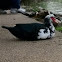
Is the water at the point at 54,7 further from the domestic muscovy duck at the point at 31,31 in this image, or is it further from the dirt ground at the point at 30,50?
the dirt ground at the point at 30,50

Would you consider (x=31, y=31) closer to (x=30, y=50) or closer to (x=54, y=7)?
(x=30, y=50)

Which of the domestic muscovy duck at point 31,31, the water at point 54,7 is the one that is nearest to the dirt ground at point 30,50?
the domestic muscovy duck at point 31,31

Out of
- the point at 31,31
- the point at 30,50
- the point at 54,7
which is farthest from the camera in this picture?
the point at 54,7

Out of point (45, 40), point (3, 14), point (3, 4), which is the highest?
point (3, 4)

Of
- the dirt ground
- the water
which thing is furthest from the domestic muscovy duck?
the water

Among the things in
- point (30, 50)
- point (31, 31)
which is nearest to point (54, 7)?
point (31, 31)

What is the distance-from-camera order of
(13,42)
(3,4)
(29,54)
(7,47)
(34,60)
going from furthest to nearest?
1. (3,4)
2. (13,42)
3. (7,47)
4. (29,54)
5. (34,60)

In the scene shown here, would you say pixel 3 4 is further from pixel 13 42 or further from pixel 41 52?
pixel 41 52

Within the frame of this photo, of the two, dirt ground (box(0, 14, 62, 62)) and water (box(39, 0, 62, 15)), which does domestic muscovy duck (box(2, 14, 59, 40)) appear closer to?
dirt ground (box(0, 14, 62, 62))

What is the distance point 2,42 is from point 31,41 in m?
0.72

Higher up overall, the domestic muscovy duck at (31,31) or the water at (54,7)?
the domestic muscovy duck at (31,31)

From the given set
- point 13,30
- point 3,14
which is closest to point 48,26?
point 13,30

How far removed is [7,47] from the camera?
6516mm

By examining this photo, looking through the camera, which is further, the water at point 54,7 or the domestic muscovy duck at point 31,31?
the water at point 54,7
